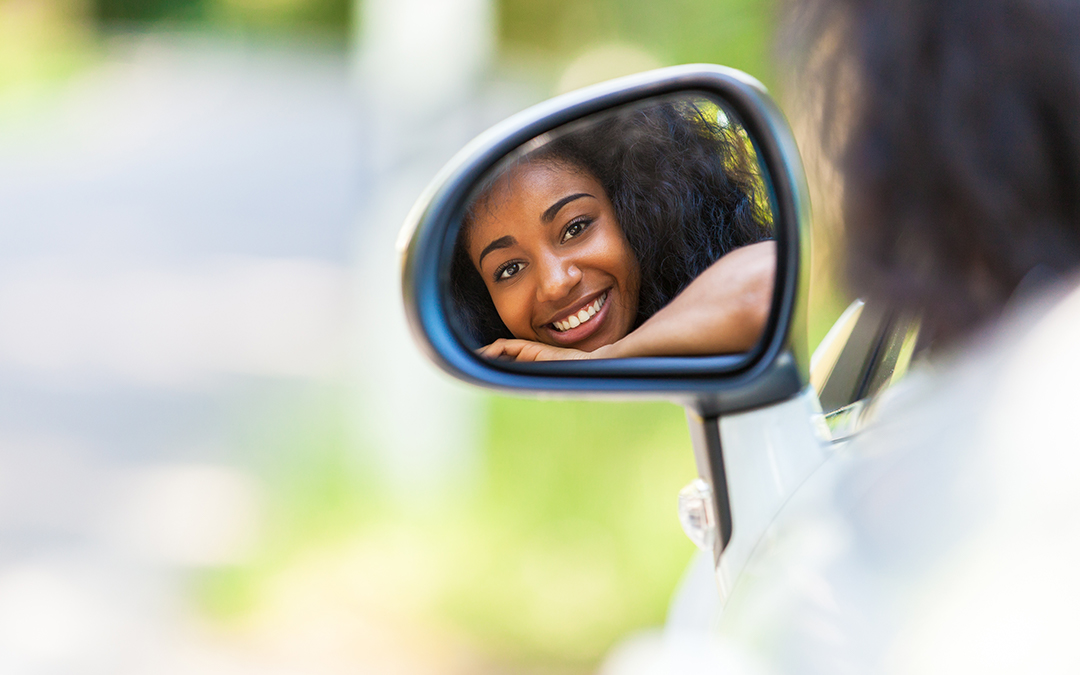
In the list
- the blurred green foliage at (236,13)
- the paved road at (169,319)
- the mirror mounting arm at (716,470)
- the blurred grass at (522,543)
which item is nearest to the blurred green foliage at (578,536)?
the blurred grass at (522,543)

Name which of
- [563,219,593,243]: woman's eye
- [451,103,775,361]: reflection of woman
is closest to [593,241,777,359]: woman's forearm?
[451,103,775,361]: reflection of woman

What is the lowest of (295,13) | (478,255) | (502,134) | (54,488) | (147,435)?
(478,255)

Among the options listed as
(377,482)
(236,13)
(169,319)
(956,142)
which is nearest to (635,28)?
(377,482)

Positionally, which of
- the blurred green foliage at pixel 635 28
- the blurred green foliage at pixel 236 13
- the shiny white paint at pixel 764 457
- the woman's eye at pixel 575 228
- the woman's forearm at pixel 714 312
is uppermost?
the blurred green foliage at pixel 236 13

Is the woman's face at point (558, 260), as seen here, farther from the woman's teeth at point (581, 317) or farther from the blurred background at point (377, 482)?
the blurred background at point (377, 482)

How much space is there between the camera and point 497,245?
1306 mm

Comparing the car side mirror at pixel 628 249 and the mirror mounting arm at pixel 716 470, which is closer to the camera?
the car side mirror at pixel 628 249

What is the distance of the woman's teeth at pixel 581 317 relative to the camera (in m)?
1.23

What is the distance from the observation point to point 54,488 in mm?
5336

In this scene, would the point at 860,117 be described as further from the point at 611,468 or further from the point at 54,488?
the point at 54,488

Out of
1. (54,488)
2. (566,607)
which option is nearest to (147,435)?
(54,488)

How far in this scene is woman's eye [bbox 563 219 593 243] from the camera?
124 cm

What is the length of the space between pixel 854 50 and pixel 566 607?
341 centimetres

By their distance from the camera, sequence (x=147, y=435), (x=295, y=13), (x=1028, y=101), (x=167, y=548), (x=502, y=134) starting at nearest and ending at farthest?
1. (x=1028, y=101)
2. (x=502, y=134)
3. (x=167, y=548)
4. (x=147, y=435)
5. (x=295, y=13)
